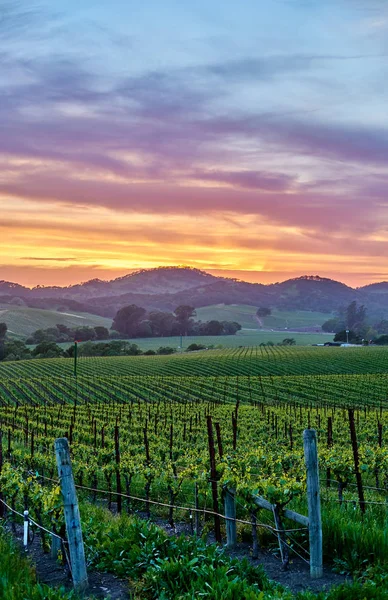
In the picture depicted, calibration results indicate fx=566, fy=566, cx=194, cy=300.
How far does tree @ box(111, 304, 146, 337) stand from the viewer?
18588cm

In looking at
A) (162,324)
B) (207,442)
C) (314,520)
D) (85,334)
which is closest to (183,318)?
(162,324)

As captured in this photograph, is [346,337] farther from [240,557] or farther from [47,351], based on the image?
[240,557]

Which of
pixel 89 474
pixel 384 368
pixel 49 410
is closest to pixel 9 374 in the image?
pixel 49 410

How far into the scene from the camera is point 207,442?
24.7m

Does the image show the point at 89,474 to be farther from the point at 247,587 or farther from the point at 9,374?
the point at 9,374

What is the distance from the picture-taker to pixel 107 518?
9.97 metres

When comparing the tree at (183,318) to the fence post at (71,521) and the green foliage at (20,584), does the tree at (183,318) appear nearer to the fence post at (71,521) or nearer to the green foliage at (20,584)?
the green foliage at (20,584)

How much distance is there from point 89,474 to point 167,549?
7784 mm

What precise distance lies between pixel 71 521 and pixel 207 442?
1782 centimetres

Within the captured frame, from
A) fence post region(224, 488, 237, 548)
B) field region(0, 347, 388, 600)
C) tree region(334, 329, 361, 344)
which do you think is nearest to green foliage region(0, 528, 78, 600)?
field region(0, 347, 388, 600)

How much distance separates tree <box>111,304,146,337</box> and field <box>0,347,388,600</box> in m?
89.6

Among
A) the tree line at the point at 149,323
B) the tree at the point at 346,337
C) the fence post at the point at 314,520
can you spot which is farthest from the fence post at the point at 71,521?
the tree line at the point at 149,323

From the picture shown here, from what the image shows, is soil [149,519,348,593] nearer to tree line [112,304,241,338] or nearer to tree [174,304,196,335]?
tree line [112,304,241,338]

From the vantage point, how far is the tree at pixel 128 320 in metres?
186
